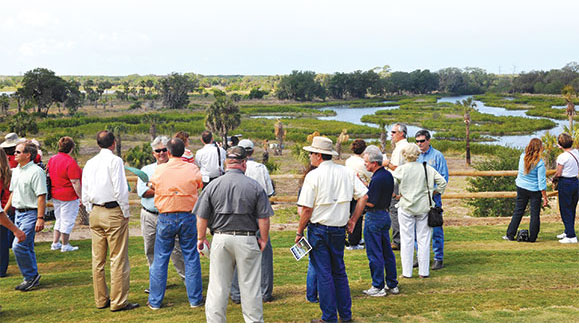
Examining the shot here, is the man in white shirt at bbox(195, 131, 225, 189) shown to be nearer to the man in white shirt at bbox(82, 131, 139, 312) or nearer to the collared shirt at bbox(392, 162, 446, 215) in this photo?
the man in white shirt at bbox(82, 131, 139, 312)

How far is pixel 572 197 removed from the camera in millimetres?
7996

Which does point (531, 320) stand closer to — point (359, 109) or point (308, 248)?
point (308, 248)

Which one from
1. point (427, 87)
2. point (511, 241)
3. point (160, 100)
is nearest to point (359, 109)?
point (160, 100)

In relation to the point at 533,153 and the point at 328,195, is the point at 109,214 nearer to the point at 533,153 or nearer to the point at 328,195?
the point at 328,195

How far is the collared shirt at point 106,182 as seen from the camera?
5.41 meters

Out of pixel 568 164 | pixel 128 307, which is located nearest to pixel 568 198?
pixel 568 164

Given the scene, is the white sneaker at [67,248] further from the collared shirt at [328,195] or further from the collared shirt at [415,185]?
the collared shirt at [415,185]

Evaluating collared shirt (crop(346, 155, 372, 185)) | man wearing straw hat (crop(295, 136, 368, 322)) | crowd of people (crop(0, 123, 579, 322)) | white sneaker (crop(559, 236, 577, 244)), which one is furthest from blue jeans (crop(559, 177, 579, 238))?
man wearing straw hat (crop(295, 136, 368, 322))

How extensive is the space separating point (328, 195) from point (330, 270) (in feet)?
2.37

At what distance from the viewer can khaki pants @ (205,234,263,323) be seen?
4.55 metres

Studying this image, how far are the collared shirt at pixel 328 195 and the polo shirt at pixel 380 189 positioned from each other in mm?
812

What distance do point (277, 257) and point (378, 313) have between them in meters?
2.72

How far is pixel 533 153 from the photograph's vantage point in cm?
768

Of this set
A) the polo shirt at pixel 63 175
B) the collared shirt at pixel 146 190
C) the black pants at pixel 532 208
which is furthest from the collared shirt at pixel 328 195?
the black pants at pixel 532 208
